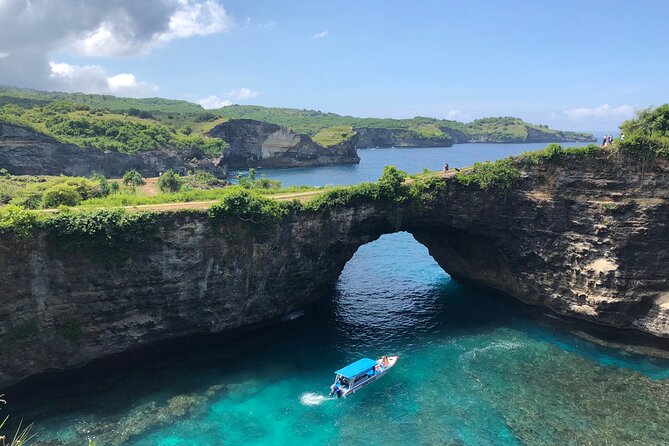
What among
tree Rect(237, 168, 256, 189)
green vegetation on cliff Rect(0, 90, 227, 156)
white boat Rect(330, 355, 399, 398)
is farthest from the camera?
green vegetation on cliff Rect(0, 90, 227, 156)

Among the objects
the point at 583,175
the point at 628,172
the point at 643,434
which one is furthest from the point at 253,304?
the point at 628,172

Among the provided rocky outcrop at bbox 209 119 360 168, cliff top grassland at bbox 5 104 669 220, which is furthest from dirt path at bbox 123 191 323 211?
rocky outcrop at bbox 209 119 360 168

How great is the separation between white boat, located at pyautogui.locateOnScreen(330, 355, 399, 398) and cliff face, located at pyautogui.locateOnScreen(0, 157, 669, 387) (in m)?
11.1

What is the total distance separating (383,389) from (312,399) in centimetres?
530

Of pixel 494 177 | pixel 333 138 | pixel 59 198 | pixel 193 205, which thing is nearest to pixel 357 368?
pixel 193 205

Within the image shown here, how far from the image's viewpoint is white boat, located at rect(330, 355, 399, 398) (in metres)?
32.2

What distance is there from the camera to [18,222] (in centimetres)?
2997

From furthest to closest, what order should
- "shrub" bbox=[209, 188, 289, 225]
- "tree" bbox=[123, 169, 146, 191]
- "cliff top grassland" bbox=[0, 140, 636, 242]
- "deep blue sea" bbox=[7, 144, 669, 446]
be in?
"tree" bbox=[123, 169, 146, 191]
"shrub" bbox=[209, 188, 289, 225]
"cliff top grassland" bbox=[0, 140, 636, 242]
"deep blue sea" bbox=[7, 144, 669, 446]

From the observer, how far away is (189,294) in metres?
35.8

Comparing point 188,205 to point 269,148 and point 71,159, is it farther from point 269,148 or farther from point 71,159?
point 269,148

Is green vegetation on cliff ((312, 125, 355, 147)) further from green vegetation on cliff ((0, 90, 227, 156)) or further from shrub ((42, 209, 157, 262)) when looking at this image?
shrub ((42, 209, 157, 262))

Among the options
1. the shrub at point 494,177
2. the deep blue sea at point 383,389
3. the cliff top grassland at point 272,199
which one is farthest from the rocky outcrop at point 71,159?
the shrub at point 494,177

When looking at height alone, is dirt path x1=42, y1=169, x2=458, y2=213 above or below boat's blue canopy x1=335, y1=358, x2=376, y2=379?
above

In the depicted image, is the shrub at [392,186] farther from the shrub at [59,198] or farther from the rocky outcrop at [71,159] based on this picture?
the rocky outcrop at [71,159]
